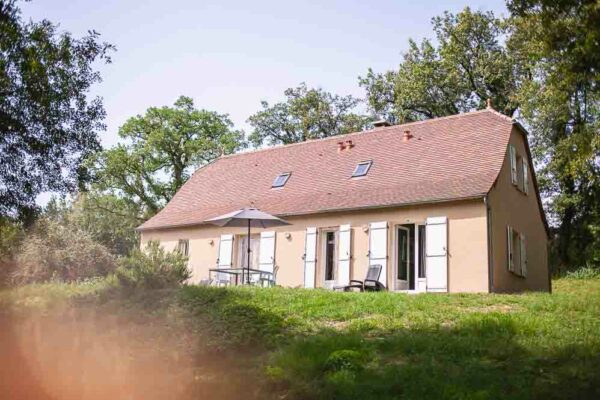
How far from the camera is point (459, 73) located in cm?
3102

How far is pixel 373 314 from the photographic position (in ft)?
34.0

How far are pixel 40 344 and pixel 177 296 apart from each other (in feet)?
8.87

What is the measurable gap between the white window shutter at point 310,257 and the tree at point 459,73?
15077mm

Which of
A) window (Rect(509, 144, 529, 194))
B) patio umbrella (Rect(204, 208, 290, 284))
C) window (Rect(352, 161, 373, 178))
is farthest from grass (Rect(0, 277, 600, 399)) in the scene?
window (Rect(352, 161, 373, 178))

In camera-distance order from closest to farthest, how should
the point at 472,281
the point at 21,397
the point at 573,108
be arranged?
the point at 21,397 < the point at 472,281 < the point at 573,108

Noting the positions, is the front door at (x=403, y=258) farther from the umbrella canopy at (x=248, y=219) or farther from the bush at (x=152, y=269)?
the bush at (x=152, y=269)

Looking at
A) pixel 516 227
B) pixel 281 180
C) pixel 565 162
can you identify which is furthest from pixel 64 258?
pixel 565 162

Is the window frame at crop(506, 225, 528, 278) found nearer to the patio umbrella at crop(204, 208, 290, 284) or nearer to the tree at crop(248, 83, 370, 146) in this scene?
the patio umbrella at crop(204, 208, 290, 284)

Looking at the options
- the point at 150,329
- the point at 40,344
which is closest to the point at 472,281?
the point at 150,329

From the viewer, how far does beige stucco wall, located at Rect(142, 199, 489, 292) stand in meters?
15.9

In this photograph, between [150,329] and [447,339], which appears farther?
[150,329]

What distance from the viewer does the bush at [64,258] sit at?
25.6 m

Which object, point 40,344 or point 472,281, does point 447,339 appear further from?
point 472,281

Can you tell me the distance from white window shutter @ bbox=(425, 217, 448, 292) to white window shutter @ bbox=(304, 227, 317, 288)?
354 cm
